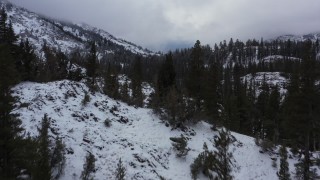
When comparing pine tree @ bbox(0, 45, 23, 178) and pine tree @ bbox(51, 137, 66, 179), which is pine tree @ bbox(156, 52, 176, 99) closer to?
pine tree @ bbox(51, 137, 66, 179)

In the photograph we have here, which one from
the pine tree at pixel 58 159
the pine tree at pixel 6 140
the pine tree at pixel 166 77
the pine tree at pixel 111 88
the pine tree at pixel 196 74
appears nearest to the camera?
the pine tree at pixel 6 140

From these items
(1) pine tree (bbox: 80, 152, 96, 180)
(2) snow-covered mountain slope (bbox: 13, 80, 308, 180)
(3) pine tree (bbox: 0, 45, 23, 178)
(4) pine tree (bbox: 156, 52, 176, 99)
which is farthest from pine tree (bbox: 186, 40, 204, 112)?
(3) pine tree (bbox: 0, 45, 23, 178)

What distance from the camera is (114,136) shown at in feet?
93.5

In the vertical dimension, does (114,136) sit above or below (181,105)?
below

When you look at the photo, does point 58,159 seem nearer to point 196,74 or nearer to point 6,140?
point 6,140

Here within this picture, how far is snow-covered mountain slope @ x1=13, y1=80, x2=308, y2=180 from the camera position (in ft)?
81.1

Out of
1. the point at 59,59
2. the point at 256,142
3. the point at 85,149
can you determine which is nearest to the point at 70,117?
the point at 85,149

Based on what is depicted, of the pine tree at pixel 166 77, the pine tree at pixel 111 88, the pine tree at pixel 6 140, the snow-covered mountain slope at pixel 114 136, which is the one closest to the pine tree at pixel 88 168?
the snow-covered mountain slope at pixel 114 136

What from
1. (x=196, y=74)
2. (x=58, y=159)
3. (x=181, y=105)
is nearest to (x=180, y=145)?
(x=181, y=105)

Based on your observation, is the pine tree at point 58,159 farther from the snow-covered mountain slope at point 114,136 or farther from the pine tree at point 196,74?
the pine tree at point 196,74

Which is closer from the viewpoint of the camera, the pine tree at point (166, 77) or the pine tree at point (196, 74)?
the pine tree at point (166, 77)

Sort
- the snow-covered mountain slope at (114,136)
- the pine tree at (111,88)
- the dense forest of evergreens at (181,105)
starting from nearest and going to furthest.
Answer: the dense forest of evergreens at (181,105) < the snow-covered mountain slope at (114,136) < the pine tree at (111,88)

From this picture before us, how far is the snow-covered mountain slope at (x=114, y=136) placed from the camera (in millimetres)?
24719

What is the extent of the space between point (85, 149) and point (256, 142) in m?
18.8
